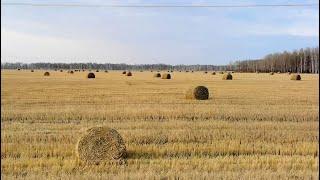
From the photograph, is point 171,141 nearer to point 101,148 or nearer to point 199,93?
point 101,148

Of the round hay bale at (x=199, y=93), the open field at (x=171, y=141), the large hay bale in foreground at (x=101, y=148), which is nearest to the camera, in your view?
the open field at (x=171, y=141)

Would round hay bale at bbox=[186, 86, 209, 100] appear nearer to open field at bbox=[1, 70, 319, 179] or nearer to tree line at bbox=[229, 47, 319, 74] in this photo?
open field at bbox=[1, 70, 319, 179]

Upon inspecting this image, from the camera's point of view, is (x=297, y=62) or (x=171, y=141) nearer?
(x=171, y=141)

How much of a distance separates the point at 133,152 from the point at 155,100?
1385 centimetres

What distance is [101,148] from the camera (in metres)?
11.1

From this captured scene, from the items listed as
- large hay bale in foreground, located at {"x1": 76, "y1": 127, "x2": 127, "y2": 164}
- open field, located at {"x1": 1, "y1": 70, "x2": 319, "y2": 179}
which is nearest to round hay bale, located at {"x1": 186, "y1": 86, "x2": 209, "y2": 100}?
open field, located at {"x1": 1, "y1": 70, "x2": 319, "y2": 179}

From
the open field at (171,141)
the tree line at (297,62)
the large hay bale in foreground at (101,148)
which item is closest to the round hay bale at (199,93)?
the open field at (171,141)

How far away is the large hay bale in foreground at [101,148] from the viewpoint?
11023 millimetres

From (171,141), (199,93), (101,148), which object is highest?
(199,93)

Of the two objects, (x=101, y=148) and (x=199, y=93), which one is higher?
(x=199, y=93)

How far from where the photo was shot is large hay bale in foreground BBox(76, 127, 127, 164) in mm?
11023

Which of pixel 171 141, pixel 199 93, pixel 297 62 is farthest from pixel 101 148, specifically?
pixel 297 62

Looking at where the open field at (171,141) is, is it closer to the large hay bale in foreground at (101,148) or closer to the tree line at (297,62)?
the large hay bale in foreground at (101,148)

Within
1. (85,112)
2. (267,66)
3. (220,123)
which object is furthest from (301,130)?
(267,66)
